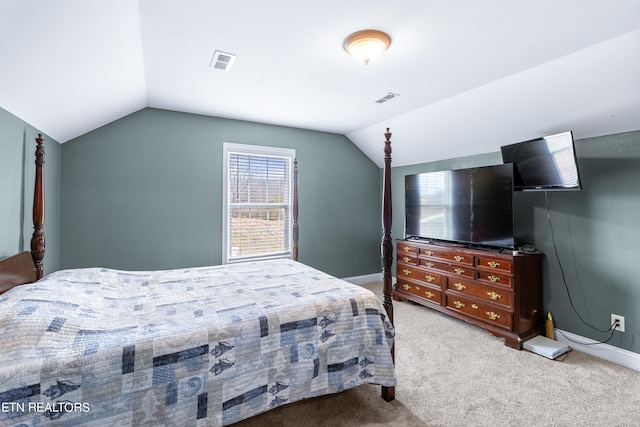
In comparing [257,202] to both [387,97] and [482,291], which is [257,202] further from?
[482,291]

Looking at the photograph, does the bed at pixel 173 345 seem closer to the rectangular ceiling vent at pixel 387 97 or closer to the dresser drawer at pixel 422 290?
the rectangular ceiling vent at pixel 387 97

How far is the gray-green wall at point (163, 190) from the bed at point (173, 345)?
3.42 feet

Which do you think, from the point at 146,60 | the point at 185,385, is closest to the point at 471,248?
the point at 185,385

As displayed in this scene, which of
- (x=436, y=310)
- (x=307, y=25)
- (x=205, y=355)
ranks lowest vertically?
(x=436, y=310)

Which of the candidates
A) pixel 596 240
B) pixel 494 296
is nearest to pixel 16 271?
pixel 494 296

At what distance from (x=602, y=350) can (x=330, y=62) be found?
3370 mm

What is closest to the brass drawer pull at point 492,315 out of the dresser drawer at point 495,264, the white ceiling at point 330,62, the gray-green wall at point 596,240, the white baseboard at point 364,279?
the dresser drawer at point 495,264

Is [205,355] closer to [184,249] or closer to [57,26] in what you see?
[57,26]

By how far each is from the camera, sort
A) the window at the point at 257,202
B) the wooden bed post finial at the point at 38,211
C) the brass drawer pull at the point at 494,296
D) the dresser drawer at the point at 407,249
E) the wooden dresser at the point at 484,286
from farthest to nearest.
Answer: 1. the window at the point at 257,202
2. the dresser drawer at the point at 407,249
3. the brass drawer pull at the point at 494,296
4. the wooden dresser at the point at 484,286
5. the wooden bed post finial at the point at 38,211

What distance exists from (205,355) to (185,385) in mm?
144

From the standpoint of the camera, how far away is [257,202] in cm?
422

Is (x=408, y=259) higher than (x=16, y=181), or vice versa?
(x=16, y=181)

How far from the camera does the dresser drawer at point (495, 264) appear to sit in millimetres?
2850

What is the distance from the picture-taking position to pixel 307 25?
1901 millimetres
